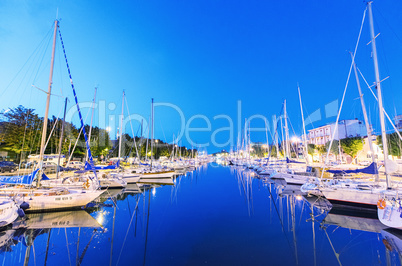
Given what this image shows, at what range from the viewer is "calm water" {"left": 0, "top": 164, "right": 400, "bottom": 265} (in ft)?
25.4

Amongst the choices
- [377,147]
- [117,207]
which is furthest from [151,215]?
[377,147]

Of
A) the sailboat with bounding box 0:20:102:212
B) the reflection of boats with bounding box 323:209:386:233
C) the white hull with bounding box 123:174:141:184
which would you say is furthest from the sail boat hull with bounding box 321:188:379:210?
the white hull with bounding box 123:174:141:184

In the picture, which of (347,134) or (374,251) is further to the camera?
(347,134)

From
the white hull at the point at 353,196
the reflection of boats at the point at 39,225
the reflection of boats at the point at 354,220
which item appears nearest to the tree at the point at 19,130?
the reflection of boats at the point at 39,225

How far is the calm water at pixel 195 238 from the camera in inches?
305

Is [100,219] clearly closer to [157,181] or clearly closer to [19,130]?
[157,181]

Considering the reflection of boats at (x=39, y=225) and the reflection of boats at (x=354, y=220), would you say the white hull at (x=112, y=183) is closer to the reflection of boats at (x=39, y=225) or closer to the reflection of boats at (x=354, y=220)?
the reflection of boats at (x=39, y=225)

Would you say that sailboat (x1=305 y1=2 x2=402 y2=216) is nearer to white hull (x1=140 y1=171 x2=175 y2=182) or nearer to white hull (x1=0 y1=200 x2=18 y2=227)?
white hull (x1=0 y1=200 x2=18 y2=227)

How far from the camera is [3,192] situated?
14.1 meters

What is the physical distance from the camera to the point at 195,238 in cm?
984

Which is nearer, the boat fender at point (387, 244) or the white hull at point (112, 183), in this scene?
the boat fender at point (387, 244)

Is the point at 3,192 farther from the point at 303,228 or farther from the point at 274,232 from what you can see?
the point at 303,228

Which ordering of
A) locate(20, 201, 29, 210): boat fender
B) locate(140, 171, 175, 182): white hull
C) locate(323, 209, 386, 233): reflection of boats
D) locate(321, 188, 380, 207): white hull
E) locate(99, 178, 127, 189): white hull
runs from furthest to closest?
locate(140, 171, 175, 182): white hull → locate(99, 178, 127, 189): white hull → locate(321, 188, 380, 207): white hull → locate(20, 201, 29, 210): boat fender → locate(323, 209, 386, 233): reflection of boats

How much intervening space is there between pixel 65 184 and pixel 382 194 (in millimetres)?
26122
